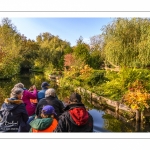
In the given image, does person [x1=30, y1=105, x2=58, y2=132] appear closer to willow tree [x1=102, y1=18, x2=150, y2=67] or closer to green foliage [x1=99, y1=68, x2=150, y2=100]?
green foliage [x1=99, y1=68, x2=150, y2=100]

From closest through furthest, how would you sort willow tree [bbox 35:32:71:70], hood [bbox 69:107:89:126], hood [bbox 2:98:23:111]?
hood [bbox 69:107:89:126] → hood [bbox 2:98:23:111] → willow tree [bbox 35:32:71:70]

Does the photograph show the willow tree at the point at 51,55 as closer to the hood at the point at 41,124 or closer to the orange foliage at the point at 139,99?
the orange foliage at the point at 139,99

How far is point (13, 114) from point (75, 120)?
1387 mm

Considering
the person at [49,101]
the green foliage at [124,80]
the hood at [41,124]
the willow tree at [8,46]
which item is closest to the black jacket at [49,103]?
the person at [49,101]

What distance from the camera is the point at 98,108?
36.8 ft

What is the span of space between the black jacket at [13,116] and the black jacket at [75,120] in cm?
98

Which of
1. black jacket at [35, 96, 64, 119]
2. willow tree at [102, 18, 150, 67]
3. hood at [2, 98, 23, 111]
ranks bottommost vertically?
black jacket at [35, 96, 64, 119]

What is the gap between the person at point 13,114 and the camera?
4.33 metres

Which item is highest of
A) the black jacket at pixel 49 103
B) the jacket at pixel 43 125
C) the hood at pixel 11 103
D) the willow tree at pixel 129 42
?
the willow tree at pixel 129 42

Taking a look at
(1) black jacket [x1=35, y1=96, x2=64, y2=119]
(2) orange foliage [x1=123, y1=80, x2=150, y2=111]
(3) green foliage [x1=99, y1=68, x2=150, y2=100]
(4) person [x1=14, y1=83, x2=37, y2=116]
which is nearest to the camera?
(1) black jacket [x1=35, y1=96, x2=64, y2=119]

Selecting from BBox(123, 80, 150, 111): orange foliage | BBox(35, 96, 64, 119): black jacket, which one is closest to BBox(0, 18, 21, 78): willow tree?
BBox(123, 80, 150, 111): orange foliage

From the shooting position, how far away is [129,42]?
15289 mm

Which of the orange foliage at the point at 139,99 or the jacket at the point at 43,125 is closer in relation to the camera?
the jacket at the point at 43,125

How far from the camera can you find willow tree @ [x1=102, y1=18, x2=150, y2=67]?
47.0 feet
